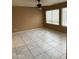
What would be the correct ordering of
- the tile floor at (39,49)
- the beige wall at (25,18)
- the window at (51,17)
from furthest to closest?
the window at (51,17), the beige wall at (25,18), the tile floor at (39,49)

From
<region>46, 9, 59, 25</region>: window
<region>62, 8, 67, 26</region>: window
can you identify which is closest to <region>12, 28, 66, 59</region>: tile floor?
<region>62, 8, 67, 26</region>: window

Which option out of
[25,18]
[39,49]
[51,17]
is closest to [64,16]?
[51,17]

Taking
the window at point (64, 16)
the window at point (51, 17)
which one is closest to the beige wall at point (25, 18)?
the window at point (51, 17)

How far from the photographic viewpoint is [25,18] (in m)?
9.08

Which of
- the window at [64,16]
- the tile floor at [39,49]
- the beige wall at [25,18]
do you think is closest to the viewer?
the tile floor at [39,49]

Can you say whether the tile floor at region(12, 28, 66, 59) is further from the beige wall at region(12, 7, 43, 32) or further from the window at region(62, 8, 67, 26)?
the beige wall at region(12, 7, 43, 32)

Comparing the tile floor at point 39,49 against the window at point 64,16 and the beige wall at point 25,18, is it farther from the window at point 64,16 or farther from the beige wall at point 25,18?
the beige wall at point 25,18

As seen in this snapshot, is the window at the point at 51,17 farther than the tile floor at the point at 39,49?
Yes

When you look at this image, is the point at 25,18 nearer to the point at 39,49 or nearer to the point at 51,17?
the point at 51,17

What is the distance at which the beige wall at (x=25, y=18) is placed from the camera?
841 centimetres

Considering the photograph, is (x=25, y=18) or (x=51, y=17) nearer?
(x=25, y=18)
